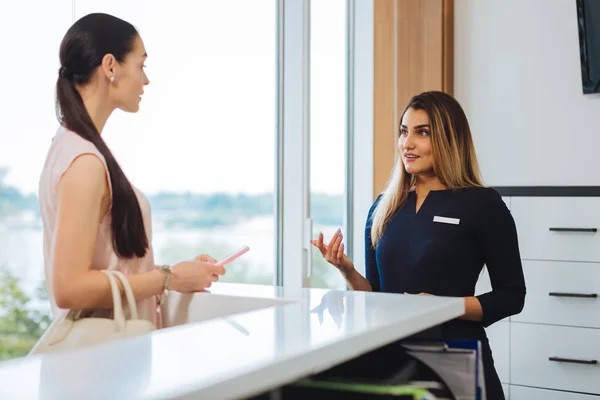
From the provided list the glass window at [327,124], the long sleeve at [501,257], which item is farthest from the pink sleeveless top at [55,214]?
the glass window at [327,124]

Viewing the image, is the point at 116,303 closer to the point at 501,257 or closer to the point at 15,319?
the point at 15,319

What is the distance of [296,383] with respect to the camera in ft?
3.52

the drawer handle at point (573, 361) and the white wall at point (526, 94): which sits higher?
the white wall at point (526, 94)

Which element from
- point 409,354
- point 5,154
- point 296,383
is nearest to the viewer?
point 296,383

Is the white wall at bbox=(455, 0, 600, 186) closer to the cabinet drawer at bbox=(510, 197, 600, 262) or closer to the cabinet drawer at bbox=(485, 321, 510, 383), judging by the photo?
the cabinet drawer at bbox=(510, 197, 600, 262)

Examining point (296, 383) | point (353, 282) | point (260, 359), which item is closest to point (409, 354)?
point (296, 383)

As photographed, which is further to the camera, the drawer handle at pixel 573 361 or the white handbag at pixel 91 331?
the drawer handle at pixel 573 361

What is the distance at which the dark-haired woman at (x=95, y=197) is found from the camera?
1395 millimetres

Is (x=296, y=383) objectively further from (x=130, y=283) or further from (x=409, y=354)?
(x=130, y=283)

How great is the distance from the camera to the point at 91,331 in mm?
1339

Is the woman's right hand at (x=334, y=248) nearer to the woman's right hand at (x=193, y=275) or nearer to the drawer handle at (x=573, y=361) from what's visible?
the woman's right hand at (x=193, y=275)

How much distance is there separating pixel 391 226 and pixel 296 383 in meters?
1.27

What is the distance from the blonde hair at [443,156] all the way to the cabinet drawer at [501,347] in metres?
1.39

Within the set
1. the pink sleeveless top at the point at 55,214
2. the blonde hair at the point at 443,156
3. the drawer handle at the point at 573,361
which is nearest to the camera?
the pink sleeveless top at the point at 55,214
